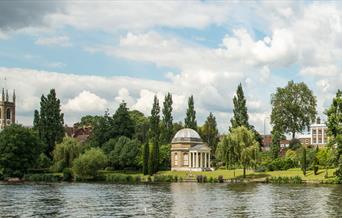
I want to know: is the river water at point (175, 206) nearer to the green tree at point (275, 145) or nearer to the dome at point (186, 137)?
the green tree at point (275, 145)

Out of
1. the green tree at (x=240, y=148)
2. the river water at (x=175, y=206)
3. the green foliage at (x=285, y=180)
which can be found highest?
the green tree at (x=240, y=148)

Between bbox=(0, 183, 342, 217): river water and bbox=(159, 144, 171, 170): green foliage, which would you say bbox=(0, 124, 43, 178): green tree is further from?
bbox=(0, 183, 342, 217): river water

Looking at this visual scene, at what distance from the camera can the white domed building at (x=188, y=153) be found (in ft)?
383

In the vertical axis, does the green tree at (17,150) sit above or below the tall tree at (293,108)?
below

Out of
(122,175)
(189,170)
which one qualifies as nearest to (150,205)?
(122,175)

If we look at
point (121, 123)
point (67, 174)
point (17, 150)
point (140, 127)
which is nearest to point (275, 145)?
point (121, 123)

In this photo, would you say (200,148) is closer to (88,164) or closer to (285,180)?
(88,164)

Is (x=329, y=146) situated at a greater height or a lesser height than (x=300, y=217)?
greater

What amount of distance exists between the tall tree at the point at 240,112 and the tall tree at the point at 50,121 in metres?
35.7

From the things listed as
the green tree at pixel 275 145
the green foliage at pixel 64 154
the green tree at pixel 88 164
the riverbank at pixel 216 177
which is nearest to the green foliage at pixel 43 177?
the riverbank at pixel 216 177

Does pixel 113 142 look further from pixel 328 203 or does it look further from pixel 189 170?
pixel 328 203

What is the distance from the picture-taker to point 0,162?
9894 centimetres

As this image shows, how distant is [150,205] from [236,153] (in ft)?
151

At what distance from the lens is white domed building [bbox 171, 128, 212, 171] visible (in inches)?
4601
